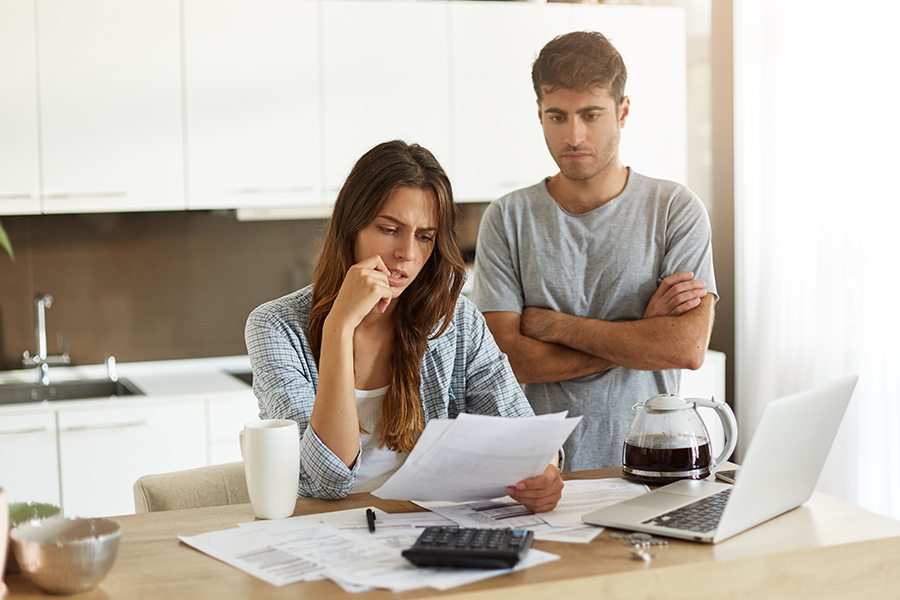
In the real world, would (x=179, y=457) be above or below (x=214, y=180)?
below

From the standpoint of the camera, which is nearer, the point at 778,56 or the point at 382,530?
the point at 382,530

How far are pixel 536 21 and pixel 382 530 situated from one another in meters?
3.02

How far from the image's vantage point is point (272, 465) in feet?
5.64

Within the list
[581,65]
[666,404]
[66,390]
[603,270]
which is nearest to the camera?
[666,404]

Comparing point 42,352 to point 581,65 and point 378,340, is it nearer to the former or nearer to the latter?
point 378,340

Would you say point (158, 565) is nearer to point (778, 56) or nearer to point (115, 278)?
point (115, 278)

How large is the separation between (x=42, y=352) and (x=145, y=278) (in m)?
0.46

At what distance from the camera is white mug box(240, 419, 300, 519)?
1719 mm

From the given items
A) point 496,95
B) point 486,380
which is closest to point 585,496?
point 486,380

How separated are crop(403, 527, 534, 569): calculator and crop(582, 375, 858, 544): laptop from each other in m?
0.21

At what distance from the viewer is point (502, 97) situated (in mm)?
4270

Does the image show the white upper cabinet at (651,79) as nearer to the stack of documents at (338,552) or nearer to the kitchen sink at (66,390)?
the kitchen sink at (66,390)

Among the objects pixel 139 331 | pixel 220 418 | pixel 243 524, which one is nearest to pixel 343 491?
pixel 243 524

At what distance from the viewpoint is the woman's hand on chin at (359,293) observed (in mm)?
1908
